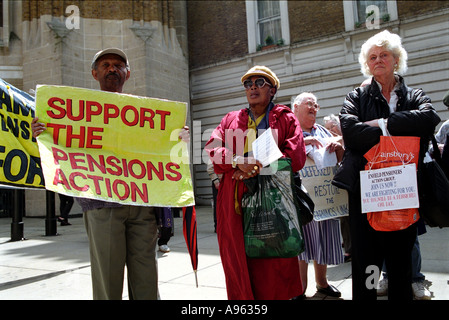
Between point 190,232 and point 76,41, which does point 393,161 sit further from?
point 76,41

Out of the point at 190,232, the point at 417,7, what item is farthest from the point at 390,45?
the point at 417,7

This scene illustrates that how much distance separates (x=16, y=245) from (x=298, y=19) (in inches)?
495

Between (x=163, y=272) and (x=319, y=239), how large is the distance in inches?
82.0

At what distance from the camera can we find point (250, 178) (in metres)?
2.54

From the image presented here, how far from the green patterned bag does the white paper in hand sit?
0.09m

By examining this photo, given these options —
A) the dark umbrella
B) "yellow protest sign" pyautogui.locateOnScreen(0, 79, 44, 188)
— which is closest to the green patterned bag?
the dark umbrella

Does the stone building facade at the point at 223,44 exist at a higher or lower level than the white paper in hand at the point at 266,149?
higher

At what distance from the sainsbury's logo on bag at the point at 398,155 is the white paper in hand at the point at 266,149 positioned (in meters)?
0.72

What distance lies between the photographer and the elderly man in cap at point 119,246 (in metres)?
2.35

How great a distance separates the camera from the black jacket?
247 centimetres

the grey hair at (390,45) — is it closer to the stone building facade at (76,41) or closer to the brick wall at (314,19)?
the stone building facade at (76,41)

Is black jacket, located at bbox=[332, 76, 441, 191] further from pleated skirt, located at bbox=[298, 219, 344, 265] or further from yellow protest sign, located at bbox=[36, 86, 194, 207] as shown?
yellow protest sign, located at bbox=[36, 86, 194, 207]

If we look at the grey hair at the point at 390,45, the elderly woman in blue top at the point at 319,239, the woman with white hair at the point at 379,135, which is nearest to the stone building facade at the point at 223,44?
the elderly woman in blue top at the point at 319,239

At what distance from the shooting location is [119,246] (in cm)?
238
